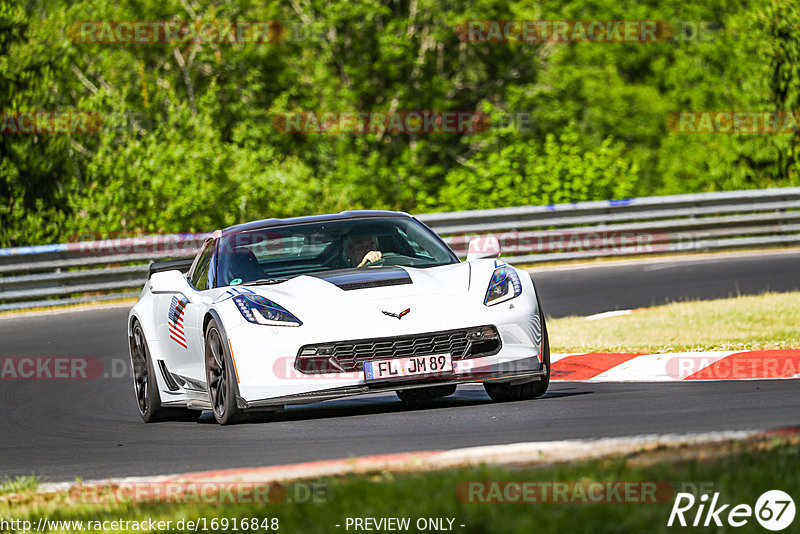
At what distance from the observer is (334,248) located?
9281mm

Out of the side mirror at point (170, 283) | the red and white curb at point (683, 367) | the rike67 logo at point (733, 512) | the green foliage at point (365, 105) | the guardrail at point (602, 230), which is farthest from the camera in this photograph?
the green foliage at point (365, 105)

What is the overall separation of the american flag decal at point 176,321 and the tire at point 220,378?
65cm

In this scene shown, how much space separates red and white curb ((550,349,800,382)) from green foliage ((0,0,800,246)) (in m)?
14.5

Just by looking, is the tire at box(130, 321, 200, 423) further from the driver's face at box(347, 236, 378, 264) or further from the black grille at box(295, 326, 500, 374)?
the black grille at box(295, 326, 500, 374)

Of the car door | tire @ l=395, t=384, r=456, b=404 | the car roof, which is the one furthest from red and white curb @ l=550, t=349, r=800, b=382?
the car door

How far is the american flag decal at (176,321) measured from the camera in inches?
357

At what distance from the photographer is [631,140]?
167ft

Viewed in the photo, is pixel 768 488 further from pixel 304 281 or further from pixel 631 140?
pixel 631 140

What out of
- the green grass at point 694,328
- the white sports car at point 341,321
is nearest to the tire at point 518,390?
the white sports car at point 341,321

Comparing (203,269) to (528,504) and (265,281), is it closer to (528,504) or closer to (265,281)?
(265,281)

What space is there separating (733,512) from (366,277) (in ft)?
14.3

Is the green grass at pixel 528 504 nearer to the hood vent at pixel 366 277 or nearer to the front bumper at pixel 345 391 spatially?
the front bumper at pixel 345 391

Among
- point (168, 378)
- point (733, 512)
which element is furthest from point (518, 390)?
point (733, 512)

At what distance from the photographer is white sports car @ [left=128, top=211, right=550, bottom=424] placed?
779cm
